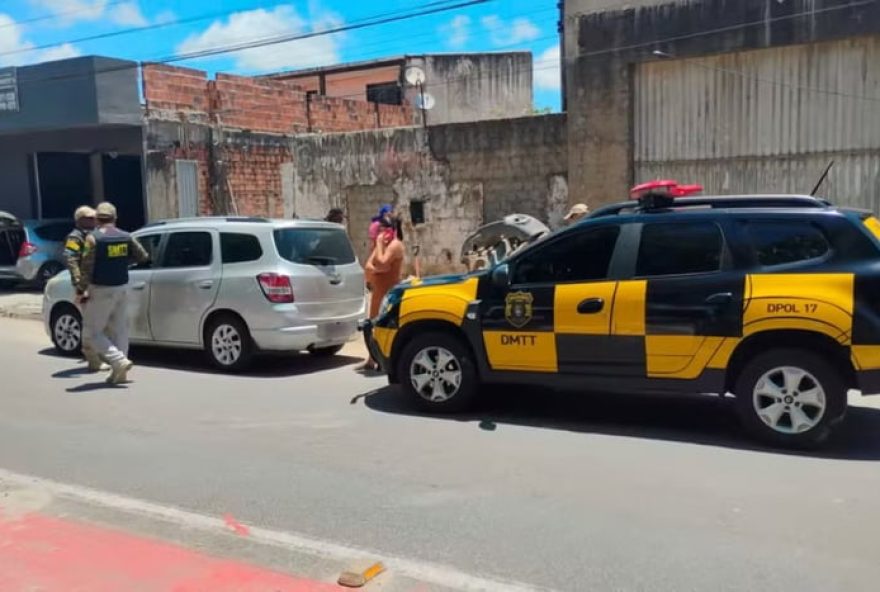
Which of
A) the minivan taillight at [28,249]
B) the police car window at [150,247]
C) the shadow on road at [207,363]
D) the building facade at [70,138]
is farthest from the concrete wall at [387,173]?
the police car window at [150,247]

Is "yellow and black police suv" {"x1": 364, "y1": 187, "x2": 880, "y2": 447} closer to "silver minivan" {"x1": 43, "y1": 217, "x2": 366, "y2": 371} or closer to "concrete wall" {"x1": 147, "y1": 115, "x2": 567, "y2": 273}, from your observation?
"silver minivan" {"x1": 43, "y1": 217, "x2": 366, "y2": 371}

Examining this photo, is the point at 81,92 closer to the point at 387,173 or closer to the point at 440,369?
the point at 387,173

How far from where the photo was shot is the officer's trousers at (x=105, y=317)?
8.45 metres

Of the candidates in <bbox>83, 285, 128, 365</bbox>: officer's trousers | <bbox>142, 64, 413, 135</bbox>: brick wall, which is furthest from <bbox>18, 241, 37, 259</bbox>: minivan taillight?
<bbox>83, 285, 128, 365</bbox>: officer's trousers

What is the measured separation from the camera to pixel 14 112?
17859 millimetres

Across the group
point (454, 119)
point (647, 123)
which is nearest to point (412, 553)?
point (647, 123)

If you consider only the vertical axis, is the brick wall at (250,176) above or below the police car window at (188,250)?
above

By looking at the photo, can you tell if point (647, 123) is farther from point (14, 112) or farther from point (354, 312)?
point (14, 112)

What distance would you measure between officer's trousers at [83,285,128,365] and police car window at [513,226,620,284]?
14.3 feet

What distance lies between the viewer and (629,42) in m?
12.9

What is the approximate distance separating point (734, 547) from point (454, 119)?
89.7 feet

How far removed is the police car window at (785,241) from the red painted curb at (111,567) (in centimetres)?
394

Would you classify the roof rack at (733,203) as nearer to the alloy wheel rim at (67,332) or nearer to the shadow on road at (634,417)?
the shadow on road at (634,417)

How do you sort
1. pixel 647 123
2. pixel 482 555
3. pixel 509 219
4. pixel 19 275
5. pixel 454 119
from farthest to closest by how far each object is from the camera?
pixel 454 119 → pixel 19 275 → pixel 647 123 → pixel 509 219 → pixel 482 555
